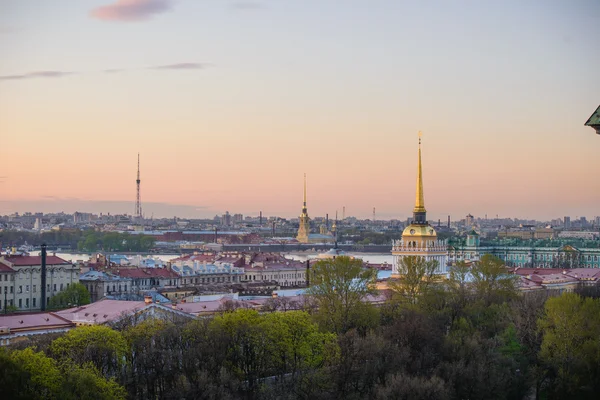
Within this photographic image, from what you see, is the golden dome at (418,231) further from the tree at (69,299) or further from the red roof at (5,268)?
the red roof at (5,268)

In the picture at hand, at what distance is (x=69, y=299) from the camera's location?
53.5m

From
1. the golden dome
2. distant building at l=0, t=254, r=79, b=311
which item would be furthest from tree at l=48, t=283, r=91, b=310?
the golden dome

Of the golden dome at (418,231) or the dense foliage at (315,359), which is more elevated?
the golden dome at (418,231)

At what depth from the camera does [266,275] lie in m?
80.4

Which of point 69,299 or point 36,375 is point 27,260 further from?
point 36,375

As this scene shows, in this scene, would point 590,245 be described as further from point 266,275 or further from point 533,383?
point 533,383

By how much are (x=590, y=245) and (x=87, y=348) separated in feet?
287

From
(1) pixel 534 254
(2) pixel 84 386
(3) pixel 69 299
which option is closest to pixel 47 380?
(2) pixel 84 386

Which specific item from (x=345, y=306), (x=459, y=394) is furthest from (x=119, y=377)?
(x=345, y=306)

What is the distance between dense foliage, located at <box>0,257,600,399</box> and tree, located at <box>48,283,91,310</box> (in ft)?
58.9

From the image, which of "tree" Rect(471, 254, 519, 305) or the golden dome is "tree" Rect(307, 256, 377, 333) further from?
the golden dome

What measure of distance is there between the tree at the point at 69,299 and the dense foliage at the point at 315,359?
17947 mm

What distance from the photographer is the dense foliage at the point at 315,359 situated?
92.5 feet

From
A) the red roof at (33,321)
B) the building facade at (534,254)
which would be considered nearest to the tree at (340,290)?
the red roof at (33,321)
